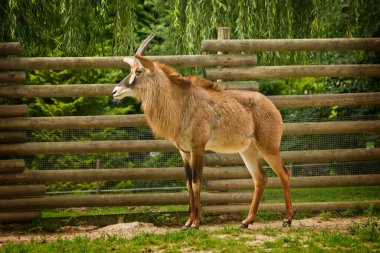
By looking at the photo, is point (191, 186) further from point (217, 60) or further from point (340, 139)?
point (340, 139)

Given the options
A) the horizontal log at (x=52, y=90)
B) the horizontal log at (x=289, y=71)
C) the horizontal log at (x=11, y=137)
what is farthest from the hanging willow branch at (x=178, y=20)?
the horizontal log at (x=11, y=137)

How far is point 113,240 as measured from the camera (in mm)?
7059

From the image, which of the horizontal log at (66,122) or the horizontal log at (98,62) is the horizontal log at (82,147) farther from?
the horizontal log at (98,62)

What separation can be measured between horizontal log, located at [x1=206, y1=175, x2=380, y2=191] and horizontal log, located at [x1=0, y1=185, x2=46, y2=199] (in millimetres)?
2481

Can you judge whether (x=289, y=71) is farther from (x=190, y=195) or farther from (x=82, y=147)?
(x=82, y=147)

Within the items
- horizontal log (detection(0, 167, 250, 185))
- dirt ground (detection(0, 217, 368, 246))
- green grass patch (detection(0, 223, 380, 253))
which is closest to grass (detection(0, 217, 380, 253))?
green grass patch (detection(0, 223, 380, 253))

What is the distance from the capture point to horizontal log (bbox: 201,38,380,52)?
910cm

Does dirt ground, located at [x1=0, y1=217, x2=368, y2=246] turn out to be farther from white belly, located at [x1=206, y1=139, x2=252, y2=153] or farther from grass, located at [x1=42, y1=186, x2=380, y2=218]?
grass, located at [x1=42, y1=186, x2=380, y2=218]

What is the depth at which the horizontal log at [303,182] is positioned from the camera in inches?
356

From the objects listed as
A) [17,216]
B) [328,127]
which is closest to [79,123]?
[17,216]

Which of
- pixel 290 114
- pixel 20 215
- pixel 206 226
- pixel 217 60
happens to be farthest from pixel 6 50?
pixel 290 114

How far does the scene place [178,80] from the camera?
27.4ft

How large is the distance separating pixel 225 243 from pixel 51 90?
3.62 metres

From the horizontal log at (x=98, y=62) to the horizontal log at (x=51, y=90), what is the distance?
0.27 metres
